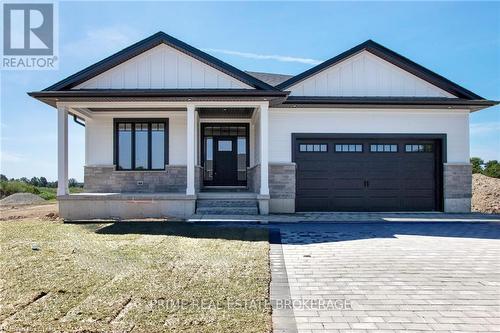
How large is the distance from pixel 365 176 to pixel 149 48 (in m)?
9.06

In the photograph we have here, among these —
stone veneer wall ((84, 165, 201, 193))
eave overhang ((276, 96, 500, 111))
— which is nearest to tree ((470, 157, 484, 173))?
eave overhang ((276, 96, 500, 111))

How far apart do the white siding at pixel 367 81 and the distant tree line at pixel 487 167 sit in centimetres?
1215

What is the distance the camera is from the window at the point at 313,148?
13.3 m

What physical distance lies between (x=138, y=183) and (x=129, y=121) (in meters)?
2.54

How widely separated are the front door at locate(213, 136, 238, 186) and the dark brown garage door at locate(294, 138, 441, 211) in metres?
3.40

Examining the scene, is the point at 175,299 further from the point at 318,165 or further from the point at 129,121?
the point at 129,121

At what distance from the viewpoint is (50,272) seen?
5027 millimetres

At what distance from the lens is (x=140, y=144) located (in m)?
14.3

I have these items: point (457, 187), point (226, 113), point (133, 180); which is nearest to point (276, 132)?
point (226, 113)

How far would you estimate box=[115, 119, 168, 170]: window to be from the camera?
14258mm

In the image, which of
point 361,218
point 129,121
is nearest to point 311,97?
point 361,218

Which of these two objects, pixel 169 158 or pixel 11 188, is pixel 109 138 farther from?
pixel 11 188

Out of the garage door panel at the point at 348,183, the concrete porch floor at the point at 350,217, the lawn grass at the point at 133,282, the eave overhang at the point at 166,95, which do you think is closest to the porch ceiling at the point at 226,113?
the eave overhang at the point at 166,95

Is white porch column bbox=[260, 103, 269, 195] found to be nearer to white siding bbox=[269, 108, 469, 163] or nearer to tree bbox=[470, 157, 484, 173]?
white siding bbox=[269, 108, 469, 163]
